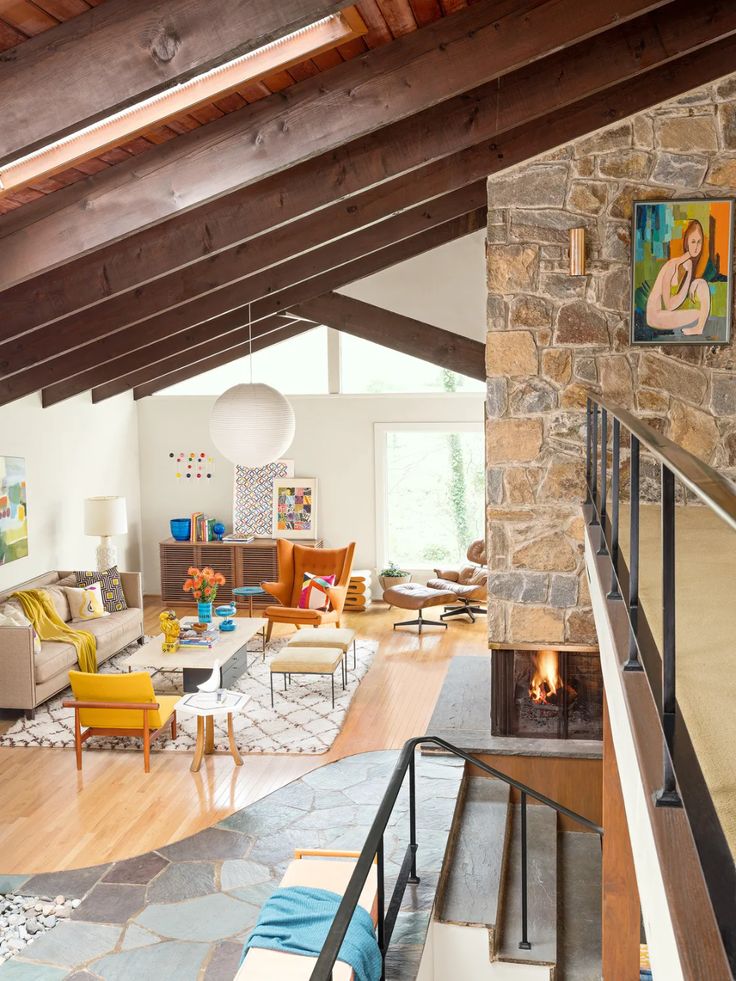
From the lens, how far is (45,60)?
2760 mm

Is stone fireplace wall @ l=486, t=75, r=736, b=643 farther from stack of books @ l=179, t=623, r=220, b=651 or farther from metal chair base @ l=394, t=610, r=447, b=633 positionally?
metal chair base @ l=394, t=610, r=447, b=633

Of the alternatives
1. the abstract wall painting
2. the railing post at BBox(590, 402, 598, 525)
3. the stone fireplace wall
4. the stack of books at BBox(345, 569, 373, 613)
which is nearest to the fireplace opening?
the stone fireplace wall

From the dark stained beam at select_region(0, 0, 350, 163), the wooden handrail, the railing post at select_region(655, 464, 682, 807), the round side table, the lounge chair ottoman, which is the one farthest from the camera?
the round side table

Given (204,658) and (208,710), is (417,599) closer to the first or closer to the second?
(204,658)

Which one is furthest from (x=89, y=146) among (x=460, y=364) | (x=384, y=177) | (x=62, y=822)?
(x=460, y=364)

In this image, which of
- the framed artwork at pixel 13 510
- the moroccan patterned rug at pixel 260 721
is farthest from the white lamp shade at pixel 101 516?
the moroccan patterned rug at pixel 260 721

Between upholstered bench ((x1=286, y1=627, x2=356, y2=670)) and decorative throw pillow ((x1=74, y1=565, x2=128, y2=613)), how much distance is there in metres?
2.41

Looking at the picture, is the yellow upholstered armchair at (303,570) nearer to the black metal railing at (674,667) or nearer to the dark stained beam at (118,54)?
the dark stained beam at (118,54)

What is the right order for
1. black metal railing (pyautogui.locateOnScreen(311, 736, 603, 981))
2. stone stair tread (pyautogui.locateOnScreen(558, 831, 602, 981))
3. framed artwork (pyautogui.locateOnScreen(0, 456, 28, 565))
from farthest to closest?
framed artwork (pyautogui.locateOnScreen(0, 456, 28, 565)) → stone stair tread (pyautogui.locateOnScreen(558, 831, 602, 981)) → black metal railing (pyautogui.locateOnScreen(311, 736, 603, 981))

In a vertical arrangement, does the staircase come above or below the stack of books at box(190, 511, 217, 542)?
below

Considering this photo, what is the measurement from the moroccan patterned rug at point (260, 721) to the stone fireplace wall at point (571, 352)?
7.25ft

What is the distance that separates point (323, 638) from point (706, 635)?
6414 millimetres

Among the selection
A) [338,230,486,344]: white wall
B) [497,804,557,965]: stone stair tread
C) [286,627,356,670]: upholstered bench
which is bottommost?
[497,804,557,965]: stone stair tread

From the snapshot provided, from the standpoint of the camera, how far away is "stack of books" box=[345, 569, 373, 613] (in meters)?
11.2
